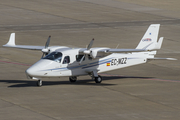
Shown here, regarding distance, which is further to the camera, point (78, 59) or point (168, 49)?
point (168, 49)

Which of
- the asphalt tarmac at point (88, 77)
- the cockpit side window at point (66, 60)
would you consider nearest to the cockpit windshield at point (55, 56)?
the cockpit side window at point (66, 60)

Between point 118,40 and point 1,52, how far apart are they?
16.1m


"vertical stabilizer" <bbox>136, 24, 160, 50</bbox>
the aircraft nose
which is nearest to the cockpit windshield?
the aircraft nose

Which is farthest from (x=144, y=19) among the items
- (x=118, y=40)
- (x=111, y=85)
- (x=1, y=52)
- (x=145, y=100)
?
(x=145, y=100)

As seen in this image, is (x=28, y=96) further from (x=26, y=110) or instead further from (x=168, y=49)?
(x=168, y=49)

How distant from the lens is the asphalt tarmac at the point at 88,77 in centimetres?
2497

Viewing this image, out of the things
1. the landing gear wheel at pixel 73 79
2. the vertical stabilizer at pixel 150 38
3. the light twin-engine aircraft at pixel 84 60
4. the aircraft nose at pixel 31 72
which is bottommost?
the landing gear wheel at pixel 73 79

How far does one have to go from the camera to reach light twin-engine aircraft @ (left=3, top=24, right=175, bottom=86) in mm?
30328

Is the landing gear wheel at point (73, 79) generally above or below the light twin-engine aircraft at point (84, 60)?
below

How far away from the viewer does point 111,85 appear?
1276 inches

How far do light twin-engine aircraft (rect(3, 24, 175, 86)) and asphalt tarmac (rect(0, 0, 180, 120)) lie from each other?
3.72 ft

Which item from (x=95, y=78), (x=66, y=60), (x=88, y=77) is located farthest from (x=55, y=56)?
(x=88, y=77)

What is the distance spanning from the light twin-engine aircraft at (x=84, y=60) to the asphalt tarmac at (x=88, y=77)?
114 centimetres

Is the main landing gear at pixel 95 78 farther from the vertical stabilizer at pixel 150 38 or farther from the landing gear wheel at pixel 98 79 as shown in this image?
the vertical stabilizer at pixel 150 38
